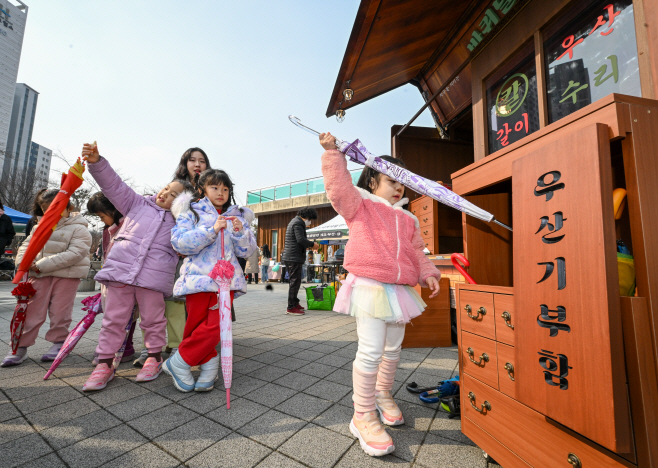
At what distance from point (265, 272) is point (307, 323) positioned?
1061 centimetres

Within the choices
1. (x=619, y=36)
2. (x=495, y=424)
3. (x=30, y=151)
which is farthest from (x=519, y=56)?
(x=30, y=151)

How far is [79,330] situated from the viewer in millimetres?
2477

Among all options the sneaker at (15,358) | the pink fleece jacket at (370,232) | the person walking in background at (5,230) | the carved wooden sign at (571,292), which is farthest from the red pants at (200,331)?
the person walking in background at (5,230)

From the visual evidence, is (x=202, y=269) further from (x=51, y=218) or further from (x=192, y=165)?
(x=192, y=165)

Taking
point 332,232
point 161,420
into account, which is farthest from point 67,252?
point 332,232

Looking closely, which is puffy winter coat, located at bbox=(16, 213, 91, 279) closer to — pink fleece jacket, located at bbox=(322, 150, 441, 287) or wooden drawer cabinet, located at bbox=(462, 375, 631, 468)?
pink fleece jacket, located at bbox=(322, 150, 441, 287)

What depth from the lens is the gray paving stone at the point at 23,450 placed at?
4.35 feet

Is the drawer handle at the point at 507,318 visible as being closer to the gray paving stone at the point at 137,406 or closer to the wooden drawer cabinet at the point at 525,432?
the wooden drawer cabinet at the point at 525,432

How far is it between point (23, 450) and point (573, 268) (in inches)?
95.5

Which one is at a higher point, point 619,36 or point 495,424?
point 619,36

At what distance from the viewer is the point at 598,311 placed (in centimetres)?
90

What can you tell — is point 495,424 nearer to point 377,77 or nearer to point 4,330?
point 377,77

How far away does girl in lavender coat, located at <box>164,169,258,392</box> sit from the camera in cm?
214

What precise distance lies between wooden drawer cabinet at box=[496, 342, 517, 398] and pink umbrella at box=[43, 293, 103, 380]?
115 inches
